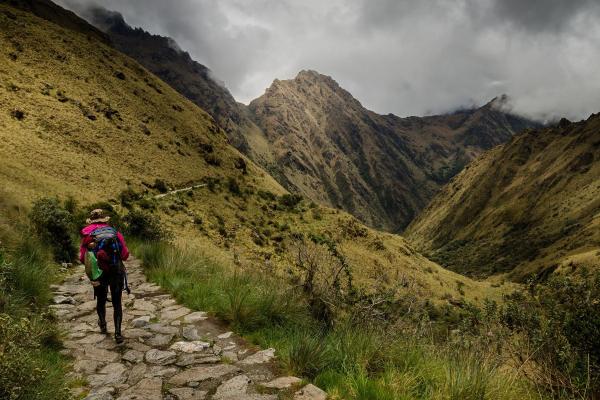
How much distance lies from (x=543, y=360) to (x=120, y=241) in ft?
23.1

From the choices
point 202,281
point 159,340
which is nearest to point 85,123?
point 202,281

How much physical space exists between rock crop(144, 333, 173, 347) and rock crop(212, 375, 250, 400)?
6.54 ft

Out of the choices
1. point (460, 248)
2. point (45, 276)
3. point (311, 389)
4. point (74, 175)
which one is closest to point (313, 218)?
point (74, 175)

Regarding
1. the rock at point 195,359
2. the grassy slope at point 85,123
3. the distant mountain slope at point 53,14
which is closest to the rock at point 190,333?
the rock at point 195,359

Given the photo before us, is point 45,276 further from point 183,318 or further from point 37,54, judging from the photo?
point 37,54

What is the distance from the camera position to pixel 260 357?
539 cm

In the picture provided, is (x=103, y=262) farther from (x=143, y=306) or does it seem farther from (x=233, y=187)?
(x=233, y=187)

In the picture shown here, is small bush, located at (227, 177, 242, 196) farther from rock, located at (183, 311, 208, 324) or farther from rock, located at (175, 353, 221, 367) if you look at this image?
rock, located at (175, 353, 221, 367)

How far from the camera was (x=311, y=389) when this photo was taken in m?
4.39

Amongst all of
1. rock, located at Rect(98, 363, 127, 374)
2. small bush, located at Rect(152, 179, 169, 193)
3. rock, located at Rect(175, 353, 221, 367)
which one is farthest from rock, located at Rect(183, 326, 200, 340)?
small bush, located at Rect(152, 179, 169, 193)

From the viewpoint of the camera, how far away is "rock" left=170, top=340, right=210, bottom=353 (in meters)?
5.89

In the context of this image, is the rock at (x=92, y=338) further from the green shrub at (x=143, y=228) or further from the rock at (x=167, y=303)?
the green shrub at (x=143, y=228)

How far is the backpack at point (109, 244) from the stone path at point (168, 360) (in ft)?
3.98

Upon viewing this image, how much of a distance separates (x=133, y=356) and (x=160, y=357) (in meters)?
0.48
